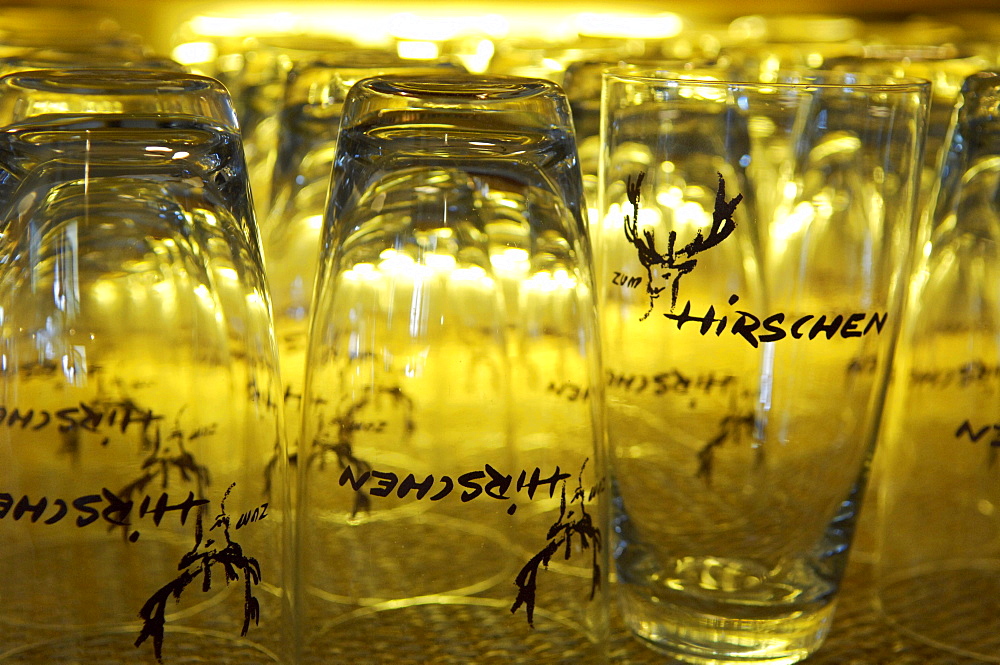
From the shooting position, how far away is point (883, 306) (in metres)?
0.32

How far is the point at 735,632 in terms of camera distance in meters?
0.33

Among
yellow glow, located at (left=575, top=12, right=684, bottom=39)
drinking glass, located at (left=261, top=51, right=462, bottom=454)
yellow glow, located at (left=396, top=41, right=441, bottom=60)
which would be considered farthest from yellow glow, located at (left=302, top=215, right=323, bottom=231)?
yellow glow, located at (left=575, top=12, right=684, bottom=39)

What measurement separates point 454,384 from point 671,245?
0.24ft

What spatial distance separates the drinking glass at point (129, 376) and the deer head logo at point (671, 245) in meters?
0.10

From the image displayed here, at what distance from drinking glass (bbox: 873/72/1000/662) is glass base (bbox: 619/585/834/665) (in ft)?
0.16

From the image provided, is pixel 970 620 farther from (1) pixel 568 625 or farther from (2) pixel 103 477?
(2) pixel 103 477

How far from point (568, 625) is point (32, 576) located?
Answer: 123mm

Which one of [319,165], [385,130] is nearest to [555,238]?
[385,130]

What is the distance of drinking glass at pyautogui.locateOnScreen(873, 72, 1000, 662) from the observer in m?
0.35

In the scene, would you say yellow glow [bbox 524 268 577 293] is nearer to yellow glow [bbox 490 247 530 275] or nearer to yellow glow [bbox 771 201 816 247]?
yellow glow [bbox 490 247 530 275]

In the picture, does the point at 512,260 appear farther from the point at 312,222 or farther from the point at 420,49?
the point at 420,49

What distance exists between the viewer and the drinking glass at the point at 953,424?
0.35 m

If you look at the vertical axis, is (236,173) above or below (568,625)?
above

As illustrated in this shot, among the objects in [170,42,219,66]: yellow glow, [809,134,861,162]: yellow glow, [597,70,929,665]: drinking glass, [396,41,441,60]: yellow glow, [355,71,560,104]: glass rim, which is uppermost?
[355,71,560,104]: glass rim
